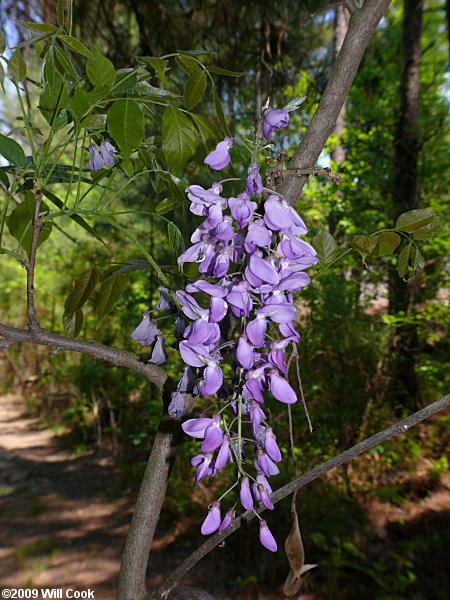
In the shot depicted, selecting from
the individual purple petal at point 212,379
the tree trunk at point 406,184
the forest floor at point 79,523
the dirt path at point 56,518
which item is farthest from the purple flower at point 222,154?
the tree trunk at point 406,184

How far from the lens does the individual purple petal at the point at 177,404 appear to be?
1.91 feet

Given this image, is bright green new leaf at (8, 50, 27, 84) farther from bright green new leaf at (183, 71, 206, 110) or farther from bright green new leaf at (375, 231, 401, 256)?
bright green new leaf at (375, 231, 401, 256)

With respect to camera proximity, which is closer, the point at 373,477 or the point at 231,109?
the point at 373,477

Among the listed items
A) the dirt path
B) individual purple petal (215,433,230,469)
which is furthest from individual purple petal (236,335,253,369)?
the dirt path

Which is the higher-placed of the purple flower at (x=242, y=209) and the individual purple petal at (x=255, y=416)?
the purple flower at (x=242, y=209)

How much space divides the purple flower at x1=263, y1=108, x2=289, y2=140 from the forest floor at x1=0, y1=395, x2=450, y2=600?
2.70 metres

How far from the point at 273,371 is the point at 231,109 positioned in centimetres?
397

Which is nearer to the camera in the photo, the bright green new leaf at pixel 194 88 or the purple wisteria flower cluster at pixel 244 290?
the purple wisteria flower cluster at pixel 244 290

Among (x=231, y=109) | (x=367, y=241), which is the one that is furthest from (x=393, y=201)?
(x=367, y=241)

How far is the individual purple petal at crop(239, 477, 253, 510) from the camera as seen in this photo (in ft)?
1.64

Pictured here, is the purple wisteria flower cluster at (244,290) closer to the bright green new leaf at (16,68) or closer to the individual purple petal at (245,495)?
the individual purple petal at (245,495)

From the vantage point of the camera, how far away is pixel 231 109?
4.07m

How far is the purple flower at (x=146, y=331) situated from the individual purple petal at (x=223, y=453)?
200 millimetres

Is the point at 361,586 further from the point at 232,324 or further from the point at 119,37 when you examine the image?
the point at 119,37
